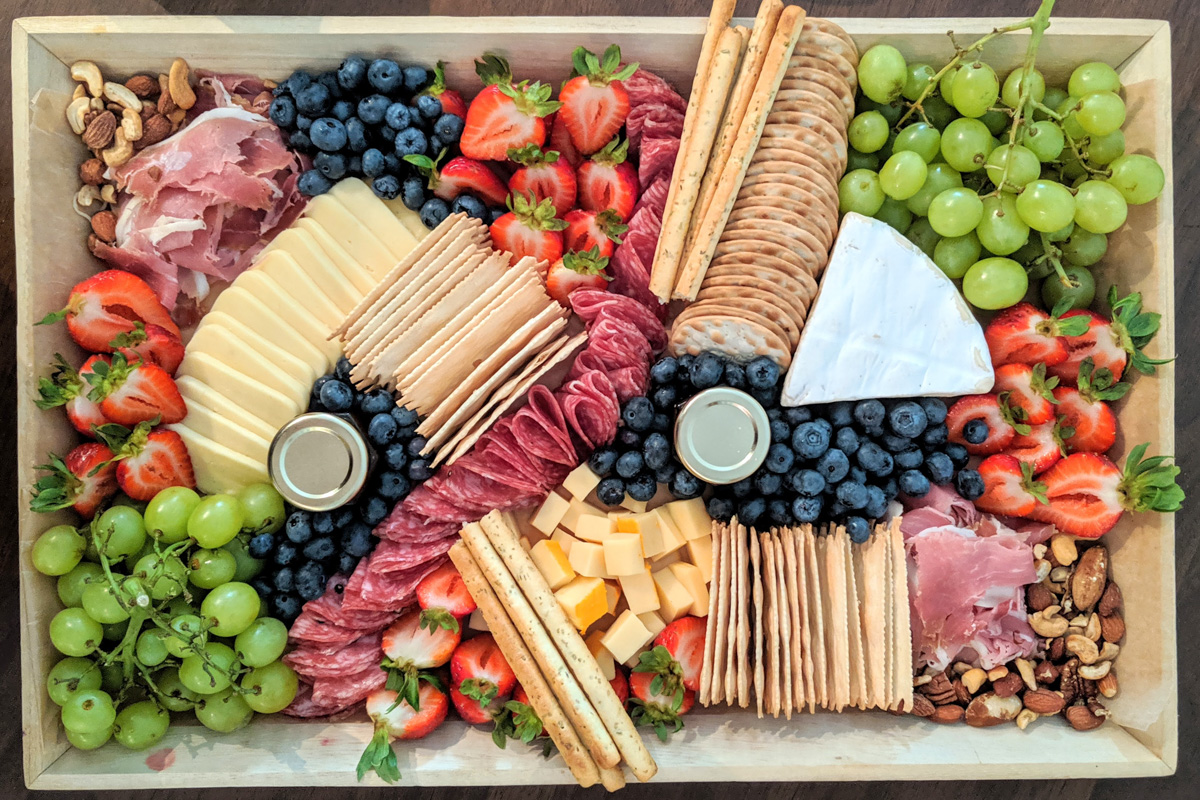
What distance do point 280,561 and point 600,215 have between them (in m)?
0.96

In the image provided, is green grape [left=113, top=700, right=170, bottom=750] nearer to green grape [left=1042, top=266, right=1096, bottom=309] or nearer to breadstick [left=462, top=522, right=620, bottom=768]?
breadstick [left=462, top=522, right=620, bottom=768]

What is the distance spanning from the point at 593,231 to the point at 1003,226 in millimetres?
818

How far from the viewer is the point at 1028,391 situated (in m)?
1.56

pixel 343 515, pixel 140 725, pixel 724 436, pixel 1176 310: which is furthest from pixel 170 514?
pixel 1176 310

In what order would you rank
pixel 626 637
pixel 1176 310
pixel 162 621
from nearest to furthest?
pixel 162 621 → pixel 626 637 → pixel 1176 310

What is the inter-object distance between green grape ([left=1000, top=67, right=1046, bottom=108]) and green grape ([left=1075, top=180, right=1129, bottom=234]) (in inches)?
8.1

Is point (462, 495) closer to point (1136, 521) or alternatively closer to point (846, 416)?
point (846, 416)

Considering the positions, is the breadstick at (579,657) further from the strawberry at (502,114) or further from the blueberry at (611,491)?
the strawberry at (502,114)

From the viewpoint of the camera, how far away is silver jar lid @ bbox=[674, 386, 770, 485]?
1.48 metres

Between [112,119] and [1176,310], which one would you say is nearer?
[112,119]

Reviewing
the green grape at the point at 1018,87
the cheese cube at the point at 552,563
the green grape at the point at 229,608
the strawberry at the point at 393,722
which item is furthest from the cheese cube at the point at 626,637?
the green grape at the point at 1018,87

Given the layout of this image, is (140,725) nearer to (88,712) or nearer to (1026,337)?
(88,712)

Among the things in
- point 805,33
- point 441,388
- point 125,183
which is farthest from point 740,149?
point 125,183

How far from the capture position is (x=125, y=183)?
161 cm
